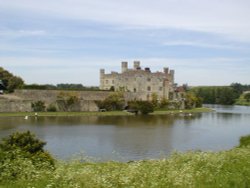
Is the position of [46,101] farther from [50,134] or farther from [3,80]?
[50,134]

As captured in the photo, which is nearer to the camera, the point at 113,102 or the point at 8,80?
the point at 8,80

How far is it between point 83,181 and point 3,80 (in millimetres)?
65869

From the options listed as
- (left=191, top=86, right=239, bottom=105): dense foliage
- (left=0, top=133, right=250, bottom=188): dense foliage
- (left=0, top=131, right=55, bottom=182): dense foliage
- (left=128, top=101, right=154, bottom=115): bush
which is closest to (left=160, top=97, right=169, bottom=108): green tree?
(left=128, top=101, right=154, bottom=115): bush

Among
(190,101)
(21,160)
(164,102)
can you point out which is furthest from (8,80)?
(21,160)

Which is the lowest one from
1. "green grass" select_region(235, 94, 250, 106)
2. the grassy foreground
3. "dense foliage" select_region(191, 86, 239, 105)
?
the grassy foreground

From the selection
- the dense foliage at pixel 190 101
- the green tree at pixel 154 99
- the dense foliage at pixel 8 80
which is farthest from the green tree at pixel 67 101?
the dense foliage at pixel 190 101

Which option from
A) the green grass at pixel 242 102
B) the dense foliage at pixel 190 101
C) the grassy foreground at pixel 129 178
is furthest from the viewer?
the green grass at pixel 242 102

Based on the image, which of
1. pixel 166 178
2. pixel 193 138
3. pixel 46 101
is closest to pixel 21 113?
pixel 46 101

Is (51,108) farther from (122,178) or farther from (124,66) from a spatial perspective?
(122,178)

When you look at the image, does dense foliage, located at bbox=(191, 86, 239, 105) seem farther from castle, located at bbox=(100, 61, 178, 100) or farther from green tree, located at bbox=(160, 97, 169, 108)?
green tree, located at bbox=(160, 97, 169, 108)

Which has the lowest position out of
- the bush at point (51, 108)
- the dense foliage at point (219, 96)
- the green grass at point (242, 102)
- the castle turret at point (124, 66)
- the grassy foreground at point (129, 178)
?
the grassy foreground at point (129, 178)

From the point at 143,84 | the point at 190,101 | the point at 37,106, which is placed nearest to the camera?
the point at 37,106

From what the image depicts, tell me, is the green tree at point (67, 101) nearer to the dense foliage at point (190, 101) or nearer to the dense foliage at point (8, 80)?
the dense foliage at point (8, 80)

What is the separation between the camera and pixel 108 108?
7719 centimetres
